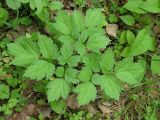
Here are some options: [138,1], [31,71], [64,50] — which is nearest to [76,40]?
[64,50]

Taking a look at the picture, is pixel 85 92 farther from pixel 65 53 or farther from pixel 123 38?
pixel 123 38

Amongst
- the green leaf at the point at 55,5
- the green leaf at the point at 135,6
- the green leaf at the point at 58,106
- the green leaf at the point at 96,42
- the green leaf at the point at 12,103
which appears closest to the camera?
the green leaf at the point at 96,42

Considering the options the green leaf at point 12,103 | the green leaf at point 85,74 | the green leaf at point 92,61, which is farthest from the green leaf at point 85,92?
the green leaf at point 12,103

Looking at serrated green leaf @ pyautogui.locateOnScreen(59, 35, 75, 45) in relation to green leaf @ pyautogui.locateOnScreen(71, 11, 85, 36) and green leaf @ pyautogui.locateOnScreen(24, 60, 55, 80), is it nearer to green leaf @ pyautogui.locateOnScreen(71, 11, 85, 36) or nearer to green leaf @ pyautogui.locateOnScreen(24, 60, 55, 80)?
green leaf @ pyautogui.locateOnScreen(71, 11, 85, 36)

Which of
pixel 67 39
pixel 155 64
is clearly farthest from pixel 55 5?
pixel 155 64

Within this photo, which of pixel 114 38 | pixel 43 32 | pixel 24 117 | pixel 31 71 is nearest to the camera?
pixel 31 71

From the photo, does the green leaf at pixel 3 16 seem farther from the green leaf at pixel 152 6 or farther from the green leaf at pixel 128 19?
the green leaf at pixel 152 6

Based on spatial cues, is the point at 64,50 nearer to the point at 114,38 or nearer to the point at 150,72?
the point at 114,38
